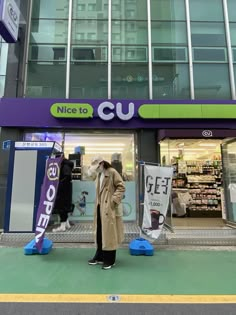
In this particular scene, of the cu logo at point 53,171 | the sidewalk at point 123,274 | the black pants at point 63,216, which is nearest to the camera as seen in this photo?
the sidewalk at point 123,274

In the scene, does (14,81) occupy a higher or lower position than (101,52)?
lower

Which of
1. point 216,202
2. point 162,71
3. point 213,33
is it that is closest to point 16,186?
point 162,71

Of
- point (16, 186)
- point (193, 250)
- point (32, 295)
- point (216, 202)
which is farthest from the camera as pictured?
point (216, 202)

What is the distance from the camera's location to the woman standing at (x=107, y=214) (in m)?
4.23

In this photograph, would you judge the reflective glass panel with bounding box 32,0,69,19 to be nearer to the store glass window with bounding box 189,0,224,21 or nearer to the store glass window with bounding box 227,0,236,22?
the store glass window with bounding box 189,0,224,21

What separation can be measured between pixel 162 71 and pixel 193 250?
531 cm

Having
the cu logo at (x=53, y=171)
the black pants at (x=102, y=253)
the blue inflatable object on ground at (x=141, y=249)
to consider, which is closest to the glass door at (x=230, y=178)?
the blue inflatable object on ground at (x=141, y=249)

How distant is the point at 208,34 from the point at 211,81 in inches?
65.2

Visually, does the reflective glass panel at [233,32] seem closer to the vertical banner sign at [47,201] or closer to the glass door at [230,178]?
the glass door at [230,178]

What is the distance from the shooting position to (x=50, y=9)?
8453 millimetres

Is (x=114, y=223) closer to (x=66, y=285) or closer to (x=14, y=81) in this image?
(x=66, y=285)

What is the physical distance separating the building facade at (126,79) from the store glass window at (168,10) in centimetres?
3

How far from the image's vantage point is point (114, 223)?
4.32m

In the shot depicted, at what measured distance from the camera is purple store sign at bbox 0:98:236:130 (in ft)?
23.6
